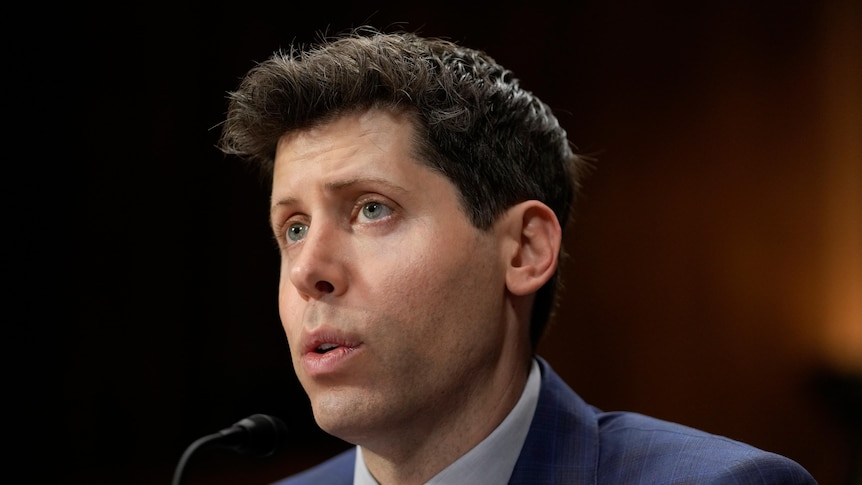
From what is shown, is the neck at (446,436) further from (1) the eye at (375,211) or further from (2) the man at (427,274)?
(1) the eye at (375,211)

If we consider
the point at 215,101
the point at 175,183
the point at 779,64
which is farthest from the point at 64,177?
the point at 779,64

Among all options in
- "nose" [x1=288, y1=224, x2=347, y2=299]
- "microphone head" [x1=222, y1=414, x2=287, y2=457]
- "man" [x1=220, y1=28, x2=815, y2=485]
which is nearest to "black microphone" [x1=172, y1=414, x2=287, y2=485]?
"microphone head" [x1=222, y1=414, x2=287, y2=457]

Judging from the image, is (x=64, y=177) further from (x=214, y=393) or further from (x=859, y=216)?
(x=859, y=216)

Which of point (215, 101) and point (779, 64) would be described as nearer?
point (779, 64)

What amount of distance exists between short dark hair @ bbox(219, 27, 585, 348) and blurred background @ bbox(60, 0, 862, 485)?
1.51 meters

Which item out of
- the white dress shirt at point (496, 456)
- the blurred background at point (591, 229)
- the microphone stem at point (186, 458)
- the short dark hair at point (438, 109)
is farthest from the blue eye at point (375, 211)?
the blurred background at point (591, 229)

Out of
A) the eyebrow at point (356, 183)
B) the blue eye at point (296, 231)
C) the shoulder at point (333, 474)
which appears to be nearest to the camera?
the eyebrow at point (356, 183)

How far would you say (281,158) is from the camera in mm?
2002

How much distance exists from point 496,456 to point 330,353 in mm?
411

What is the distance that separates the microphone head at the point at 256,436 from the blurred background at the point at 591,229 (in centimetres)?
196

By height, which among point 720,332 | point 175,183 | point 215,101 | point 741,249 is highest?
point 215,101

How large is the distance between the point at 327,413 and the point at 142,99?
2617mm

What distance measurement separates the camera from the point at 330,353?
1791mm

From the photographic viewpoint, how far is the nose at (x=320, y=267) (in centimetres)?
178
